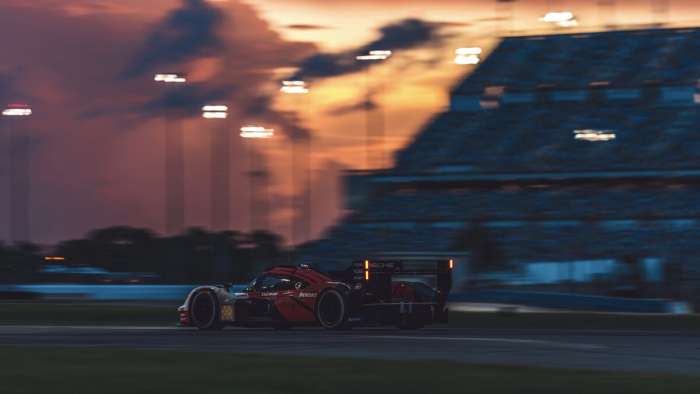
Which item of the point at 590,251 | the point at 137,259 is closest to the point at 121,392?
the point at 590,251

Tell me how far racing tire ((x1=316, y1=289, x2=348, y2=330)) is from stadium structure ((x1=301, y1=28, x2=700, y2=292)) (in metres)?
31.1

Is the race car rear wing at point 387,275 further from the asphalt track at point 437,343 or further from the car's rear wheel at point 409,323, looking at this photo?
the asphalt track at point 437,343

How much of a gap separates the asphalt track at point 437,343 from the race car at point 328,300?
266 millimetres

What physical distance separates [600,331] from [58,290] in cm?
3208

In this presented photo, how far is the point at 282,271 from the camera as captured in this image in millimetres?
22250

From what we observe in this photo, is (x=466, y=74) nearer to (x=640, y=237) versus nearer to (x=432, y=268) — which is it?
(x=640, y=237)

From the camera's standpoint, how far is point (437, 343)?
687 inches

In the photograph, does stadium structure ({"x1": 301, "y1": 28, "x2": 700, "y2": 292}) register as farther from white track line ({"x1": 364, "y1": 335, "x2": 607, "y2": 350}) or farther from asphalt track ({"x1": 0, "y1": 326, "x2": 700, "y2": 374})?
white track line ({"x1": 364, "y1": 335, "x2": 607, "y2": 350})

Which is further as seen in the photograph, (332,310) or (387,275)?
(387,275)

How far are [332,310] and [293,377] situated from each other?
31.8ft

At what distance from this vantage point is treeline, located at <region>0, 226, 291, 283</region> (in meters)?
76.5

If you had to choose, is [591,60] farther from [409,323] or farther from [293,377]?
[293,377]

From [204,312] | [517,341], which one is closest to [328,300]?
[204,312]

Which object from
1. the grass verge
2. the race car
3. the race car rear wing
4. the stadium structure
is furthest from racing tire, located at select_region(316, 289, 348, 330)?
the stadium structure
